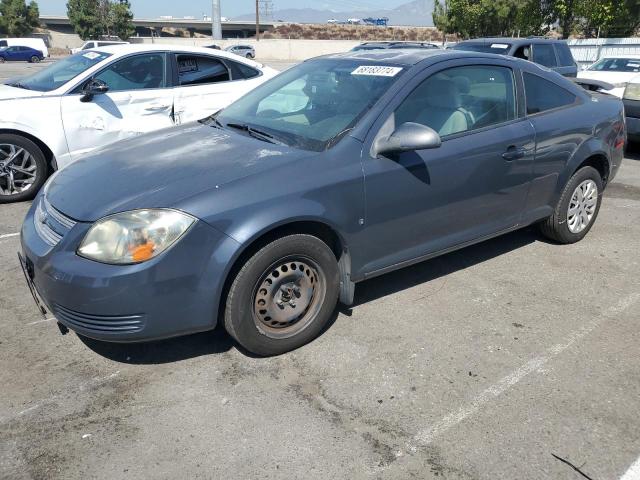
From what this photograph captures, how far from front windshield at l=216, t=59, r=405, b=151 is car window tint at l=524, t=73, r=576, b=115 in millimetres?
1210

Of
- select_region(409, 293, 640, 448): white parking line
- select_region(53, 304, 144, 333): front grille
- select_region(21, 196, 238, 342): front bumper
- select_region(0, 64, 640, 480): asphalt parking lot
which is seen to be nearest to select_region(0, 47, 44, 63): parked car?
select_region(0, 64, 640, 480): asphalt parking lot

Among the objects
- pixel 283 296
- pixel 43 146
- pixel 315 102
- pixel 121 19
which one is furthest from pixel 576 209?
pixel 121 19

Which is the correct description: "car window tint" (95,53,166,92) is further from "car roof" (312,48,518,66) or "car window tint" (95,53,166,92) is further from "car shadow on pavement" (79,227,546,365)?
"car shadow on pavement" (79,227,546,365)

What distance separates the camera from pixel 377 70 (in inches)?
148

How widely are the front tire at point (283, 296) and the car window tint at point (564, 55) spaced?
10308 mm

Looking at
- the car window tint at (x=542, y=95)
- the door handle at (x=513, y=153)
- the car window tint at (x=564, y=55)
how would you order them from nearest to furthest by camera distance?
the door handle at (x=513, y=153) < the car window tint at (x=542, y=95) < the car window tint at (x=564, y=55)

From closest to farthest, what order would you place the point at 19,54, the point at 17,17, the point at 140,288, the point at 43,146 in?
the point at 140,288
the point at 43,146
the point at 19,54
the point at 17,17

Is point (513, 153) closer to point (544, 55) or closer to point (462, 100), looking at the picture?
point (462, 100)

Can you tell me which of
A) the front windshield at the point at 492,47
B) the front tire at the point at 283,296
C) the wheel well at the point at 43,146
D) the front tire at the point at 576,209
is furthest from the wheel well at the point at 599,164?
the front windshield at the point at 492,47

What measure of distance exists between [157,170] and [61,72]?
13.2ft

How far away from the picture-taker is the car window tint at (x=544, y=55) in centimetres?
1120

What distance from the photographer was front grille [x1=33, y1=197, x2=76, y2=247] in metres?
2.98

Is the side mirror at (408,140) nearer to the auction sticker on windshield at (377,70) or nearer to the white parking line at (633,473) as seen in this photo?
the auction sticker on windshield at (377,70)

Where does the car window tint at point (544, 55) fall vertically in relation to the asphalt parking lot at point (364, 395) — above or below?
above
